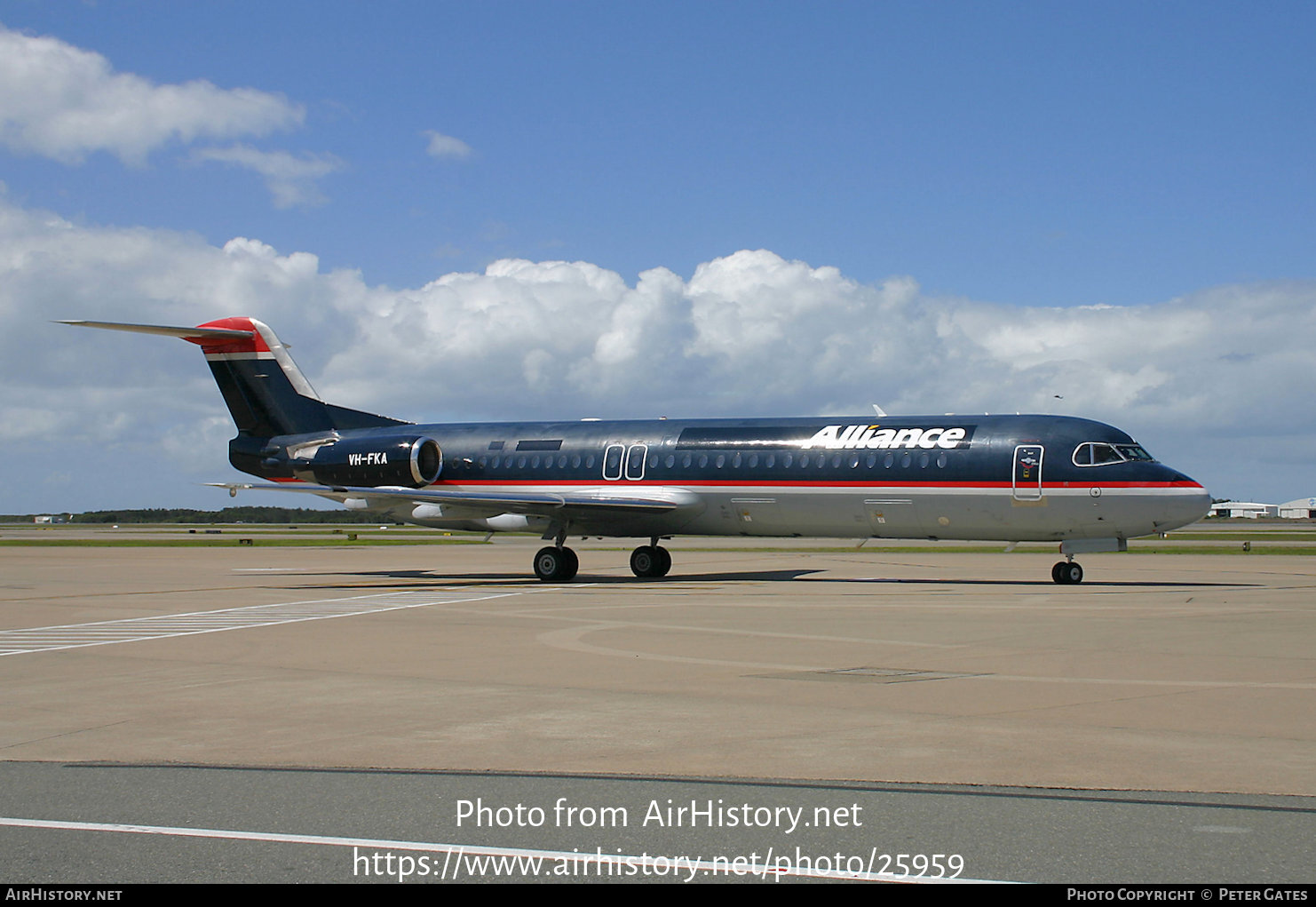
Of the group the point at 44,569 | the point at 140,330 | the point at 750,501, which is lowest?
the point at 44,569

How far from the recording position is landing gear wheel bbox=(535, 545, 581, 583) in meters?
32.9

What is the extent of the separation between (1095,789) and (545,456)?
28.4 meters

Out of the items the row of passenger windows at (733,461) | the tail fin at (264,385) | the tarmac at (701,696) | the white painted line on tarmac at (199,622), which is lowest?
the white painted line on tarmac at (199,622)

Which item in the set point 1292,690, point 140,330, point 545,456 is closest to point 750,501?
point 545,456

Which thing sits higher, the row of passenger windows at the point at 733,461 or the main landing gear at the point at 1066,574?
the row of passenger windows at the point at 733,461

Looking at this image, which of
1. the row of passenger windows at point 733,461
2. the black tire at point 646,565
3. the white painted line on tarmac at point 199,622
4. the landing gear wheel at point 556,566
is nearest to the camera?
the white painted line on tarmac at point 199,622

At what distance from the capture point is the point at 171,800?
7.68 meters

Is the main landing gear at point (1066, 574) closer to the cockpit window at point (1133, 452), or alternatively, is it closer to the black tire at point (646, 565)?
the cockpit window at point (1133, 452)

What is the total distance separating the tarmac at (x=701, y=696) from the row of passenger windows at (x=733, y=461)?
5.27 metres

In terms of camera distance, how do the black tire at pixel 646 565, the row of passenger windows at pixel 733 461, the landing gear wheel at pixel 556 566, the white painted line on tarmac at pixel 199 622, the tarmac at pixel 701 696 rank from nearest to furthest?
the tarmac at pixel 701 696, the white painted line on tarmac at pixel 199 622, the row of passenger windows at pixel 733 461, the landing gear wheel at pixel 556 566, the black tire at pixel 646 565

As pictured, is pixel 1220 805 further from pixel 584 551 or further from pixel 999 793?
pixel 584 551

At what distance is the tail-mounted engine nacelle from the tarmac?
365 inches

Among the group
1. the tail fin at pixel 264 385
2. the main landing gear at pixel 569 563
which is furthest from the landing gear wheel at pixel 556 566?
the tail fin at pixel 264 385

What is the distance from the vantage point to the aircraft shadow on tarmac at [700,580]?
2958 centimetres
